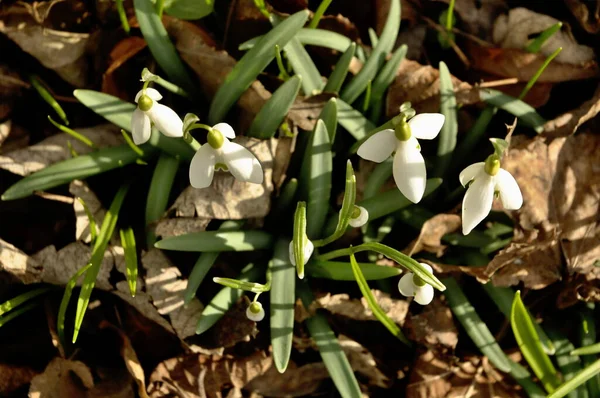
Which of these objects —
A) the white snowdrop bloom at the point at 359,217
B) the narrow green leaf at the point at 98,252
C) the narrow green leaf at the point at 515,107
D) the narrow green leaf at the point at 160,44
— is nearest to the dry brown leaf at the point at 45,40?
the narrow green leaf at the point at 160,44

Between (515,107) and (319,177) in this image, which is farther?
(515,107)

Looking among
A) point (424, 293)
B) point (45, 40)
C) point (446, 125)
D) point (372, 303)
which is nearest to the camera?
point (424, 293)

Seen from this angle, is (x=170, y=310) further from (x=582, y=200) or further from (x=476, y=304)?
(x=582, y=200)

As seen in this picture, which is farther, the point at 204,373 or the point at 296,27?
the point at 204,373

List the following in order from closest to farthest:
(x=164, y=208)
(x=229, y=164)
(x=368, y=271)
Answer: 1. (x=229, y=164)
2. (x=368, y=271)
3. (x=164, y=208)

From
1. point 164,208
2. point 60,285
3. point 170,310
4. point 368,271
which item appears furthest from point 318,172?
point 60,285

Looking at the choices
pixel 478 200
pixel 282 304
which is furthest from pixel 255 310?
pixel 478 200

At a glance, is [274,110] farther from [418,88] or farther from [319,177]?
[418,88]

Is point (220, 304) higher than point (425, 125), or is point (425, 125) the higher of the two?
point (425, 125)

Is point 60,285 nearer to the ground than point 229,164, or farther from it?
nearer to the ground
